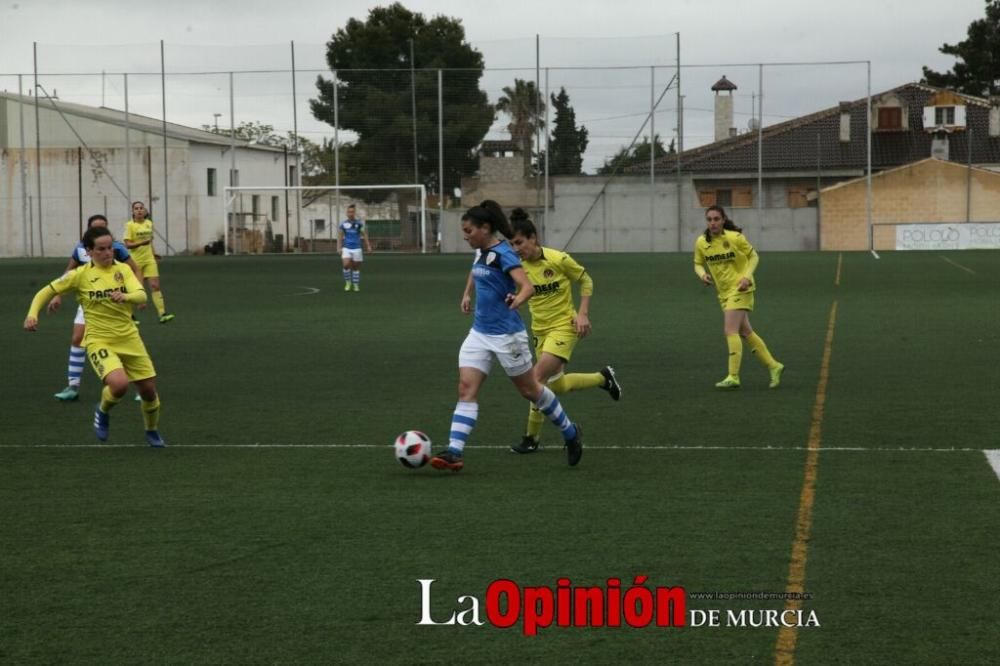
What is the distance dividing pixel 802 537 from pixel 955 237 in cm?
5223

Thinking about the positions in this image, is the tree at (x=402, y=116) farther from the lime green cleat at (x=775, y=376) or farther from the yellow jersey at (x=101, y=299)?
the yellow jersey at (x=101, y=299)

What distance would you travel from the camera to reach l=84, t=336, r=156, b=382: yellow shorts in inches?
431

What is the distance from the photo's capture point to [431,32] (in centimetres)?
7600

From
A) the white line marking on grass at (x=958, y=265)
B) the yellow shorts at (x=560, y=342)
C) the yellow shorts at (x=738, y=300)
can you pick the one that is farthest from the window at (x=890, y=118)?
the yellow shorts at (x=560, y=342)

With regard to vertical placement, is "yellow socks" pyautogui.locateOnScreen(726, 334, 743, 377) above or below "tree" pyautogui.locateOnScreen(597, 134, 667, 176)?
below

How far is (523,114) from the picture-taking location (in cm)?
5900

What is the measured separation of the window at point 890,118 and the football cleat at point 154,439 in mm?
68595

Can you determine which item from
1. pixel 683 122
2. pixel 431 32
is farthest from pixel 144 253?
pixel 431 32

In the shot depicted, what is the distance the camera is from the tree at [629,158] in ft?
193

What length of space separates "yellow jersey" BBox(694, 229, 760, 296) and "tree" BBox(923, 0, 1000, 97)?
73090 millimetres

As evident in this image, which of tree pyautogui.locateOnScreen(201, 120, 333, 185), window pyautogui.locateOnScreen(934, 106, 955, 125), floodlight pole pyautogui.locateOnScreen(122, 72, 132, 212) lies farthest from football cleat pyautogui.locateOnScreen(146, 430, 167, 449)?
window pyautogui.locateOnScreen(934, 106, 955, 125)

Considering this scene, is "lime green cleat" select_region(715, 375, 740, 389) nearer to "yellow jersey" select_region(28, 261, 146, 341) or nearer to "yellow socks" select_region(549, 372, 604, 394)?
"yellow socks" select_region(549, 372, 604, 394)

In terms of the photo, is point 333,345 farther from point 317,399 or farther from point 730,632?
point 730,632

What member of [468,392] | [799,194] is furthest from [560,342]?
[799,194]
